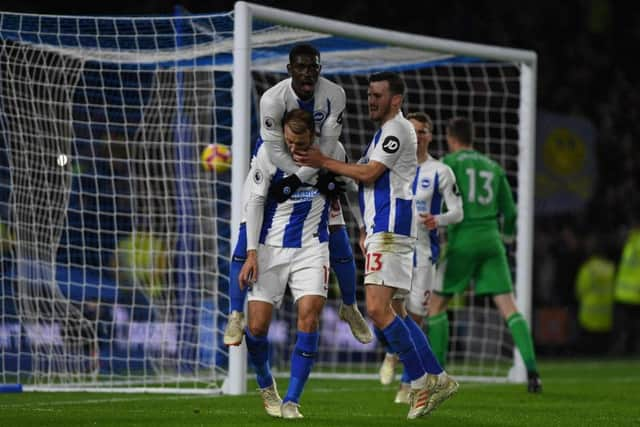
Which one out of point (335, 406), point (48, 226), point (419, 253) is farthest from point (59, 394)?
point (419, 253)

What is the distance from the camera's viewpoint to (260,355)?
7.62m

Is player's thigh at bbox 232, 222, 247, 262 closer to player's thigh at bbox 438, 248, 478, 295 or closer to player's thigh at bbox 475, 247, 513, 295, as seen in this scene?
player's thigh at bbox 438, 248, 478, 295

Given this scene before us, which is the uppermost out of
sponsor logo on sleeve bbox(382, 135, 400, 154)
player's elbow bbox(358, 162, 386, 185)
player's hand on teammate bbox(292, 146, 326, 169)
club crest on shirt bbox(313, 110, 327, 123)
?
club crest on shirt bbox(313, 110, 327, 123)

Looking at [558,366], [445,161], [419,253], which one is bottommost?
[558,366]

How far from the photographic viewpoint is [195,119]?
11297mm

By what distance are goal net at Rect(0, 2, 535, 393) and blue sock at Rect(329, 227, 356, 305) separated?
1.88 meters

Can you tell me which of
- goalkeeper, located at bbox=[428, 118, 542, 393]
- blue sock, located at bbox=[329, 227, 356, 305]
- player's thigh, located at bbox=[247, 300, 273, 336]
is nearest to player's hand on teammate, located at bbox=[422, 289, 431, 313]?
goalkeeper, located at bbox=[428, 118, 542, 393]

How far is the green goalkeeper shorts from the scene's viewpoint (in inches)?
418

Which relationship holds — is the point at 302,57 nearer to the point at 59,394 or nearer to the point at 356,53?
the point at 59,394

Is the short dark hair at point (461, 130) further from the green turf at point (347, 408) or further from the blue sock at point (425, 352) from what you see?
the blue sock at point (425, 352)

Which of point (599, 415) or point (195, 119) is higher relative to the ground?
point (195, 119)

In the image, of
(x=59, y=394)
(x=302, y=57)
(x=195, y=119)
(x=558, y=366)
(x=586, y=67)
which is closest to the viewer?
(x=302, y=57)

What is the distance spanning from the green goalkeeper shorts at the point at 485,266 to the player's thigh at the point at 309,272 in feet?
11.0

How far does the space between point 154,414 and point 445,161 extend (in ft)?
12.5
